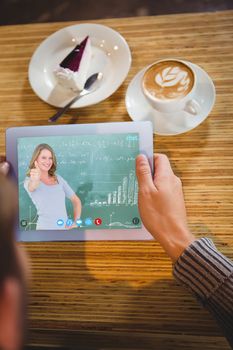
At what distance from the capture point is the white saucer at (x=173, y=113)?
885mm

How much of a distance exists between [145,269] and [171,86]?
0.38 m

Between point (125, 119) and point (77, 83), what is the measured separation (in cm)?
13

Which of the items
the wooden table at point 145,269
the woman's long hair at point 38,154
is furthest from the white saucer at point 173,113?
the woman's long hair at point 38,154

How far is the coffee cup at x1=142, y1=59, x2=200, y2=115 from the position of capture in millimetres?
857

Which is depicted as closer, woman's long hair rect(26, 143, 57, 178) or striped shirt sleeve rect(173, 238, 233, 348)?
striped shirt sleeve rect(173, 238, 233, 348)

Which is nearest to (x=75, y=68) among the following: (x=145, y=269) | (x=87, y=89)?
(x=87, y=89)

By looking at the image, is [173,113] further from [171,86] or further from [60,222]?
[60,222]

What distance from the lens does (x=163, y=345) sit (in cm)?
80

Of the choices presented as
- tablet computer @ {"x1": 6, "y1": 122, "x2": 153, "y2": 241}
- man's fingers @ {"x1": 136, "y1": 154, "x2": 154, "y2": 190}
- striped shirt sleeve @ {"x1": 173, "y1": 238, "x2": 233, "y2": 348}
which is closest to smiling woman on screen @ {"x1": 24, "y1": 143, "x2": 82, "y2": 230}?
tablet computer @ {"x1": 6, "y1": 122, "x2": 153, "y2": 241}

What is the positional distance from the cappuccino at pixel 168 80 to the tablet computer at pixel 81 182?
7 centimetres

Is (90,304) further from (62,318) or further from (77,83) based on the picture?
(77,83)

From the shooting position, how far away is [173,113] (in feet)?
2.92

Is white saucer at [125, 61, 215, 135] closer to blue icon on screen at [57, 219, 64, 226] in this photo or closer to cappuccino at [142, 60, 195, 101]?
cappuccino at [142, 60, 195, 101]

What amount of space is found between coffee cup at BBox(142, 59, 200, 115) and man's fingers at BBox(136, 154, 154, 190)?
122 millimetres
